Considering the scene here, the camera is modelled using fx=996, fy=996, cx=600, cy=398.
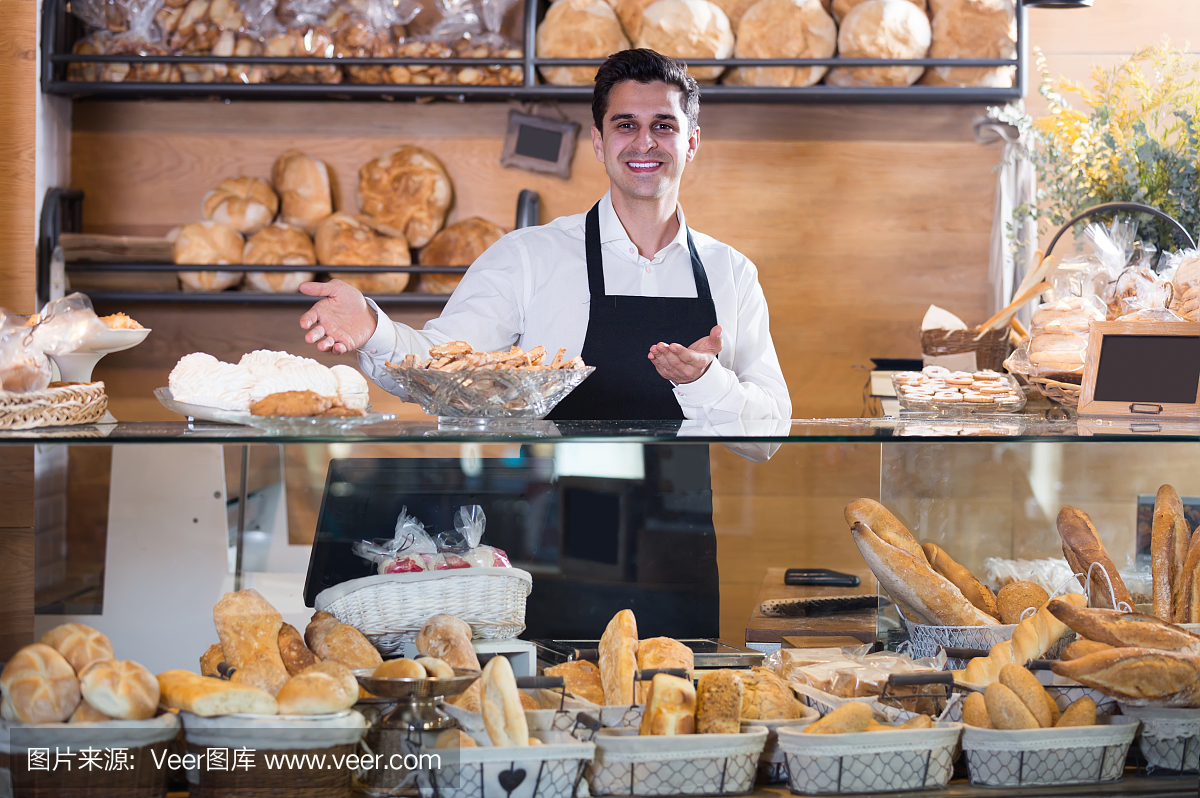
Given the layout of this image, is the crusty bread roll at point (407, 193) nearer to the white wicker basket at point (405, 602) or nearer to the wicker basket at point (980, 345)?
the wicker basket at point (980, 345)

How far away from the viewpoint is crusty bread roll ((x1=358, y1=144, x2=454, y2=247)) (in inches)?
116

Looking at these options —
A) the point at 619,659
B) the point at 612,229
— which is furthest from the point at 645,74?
the point at 619,659

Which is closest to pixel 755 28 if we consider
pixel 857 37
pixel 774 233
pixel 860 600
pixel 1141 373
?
pixel 857 37

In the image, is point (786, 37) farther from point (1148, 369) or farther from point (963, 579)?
point (963, 579)

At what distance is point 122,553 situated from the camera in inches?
40.7

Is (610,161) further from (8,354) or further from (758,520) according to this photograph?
(8,354)

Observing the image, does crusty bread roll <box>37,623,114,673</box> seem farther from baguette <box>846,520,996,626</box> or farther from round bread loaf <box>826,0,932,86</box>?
round bread loaf <box>826,0,932,86</box>

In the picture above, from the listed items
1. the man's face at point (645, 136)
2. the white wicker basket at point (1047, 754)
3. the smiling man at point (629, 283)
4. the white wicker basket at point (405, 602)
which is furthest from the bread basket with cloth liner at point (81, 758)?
the man's face at point (645, 136)

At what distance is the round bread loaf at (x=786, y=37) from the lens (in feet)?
9.07

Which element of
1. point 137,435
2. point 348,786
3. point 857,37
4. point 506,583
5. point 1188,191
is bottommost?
point 348,786

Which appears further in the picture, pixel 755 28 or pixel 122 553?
pixel 755 28

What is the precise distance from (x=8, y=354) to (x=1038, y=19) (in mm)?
2999

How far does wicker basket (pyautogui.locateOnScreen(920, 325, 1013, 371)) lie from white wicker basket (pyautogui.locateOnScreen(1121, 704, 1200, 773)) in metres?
1.28

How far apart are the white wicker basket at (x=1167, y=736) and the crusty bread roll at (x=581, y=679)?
1.80 ft
